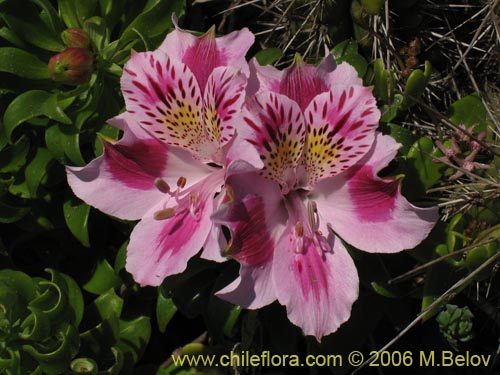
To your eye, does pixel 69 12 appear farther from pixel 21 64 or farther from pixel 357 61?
pixel 357 61

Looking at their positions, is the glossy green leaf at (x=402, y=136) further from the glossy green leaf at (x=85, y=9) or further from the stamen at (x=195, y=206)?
the glossy green leaf at (x=85, y=9)

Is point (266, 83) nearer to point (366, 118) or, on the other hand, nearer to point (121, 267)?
point (366, 118)

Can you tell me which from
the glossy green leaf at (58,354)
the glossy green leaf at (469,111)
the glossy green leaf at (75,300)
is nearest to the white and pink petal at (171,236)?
the glossy green leaf at (58,354)

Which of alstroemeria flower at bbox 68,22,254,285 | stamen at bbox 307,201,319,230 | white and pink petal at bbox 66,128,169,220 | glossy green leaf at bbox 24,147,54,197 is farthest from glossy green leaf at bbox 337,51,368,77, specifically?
glossy green leaf at bbox 24,147,54,197

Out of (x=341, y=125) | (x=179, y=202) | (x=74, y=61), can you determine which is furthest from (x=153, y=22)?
(x=341, y=125)

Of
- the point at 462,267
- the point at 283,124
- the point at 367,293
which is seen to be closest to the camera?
the point at 283,124

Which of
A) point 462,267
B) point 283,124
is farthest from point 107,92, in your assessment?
point 462,267
